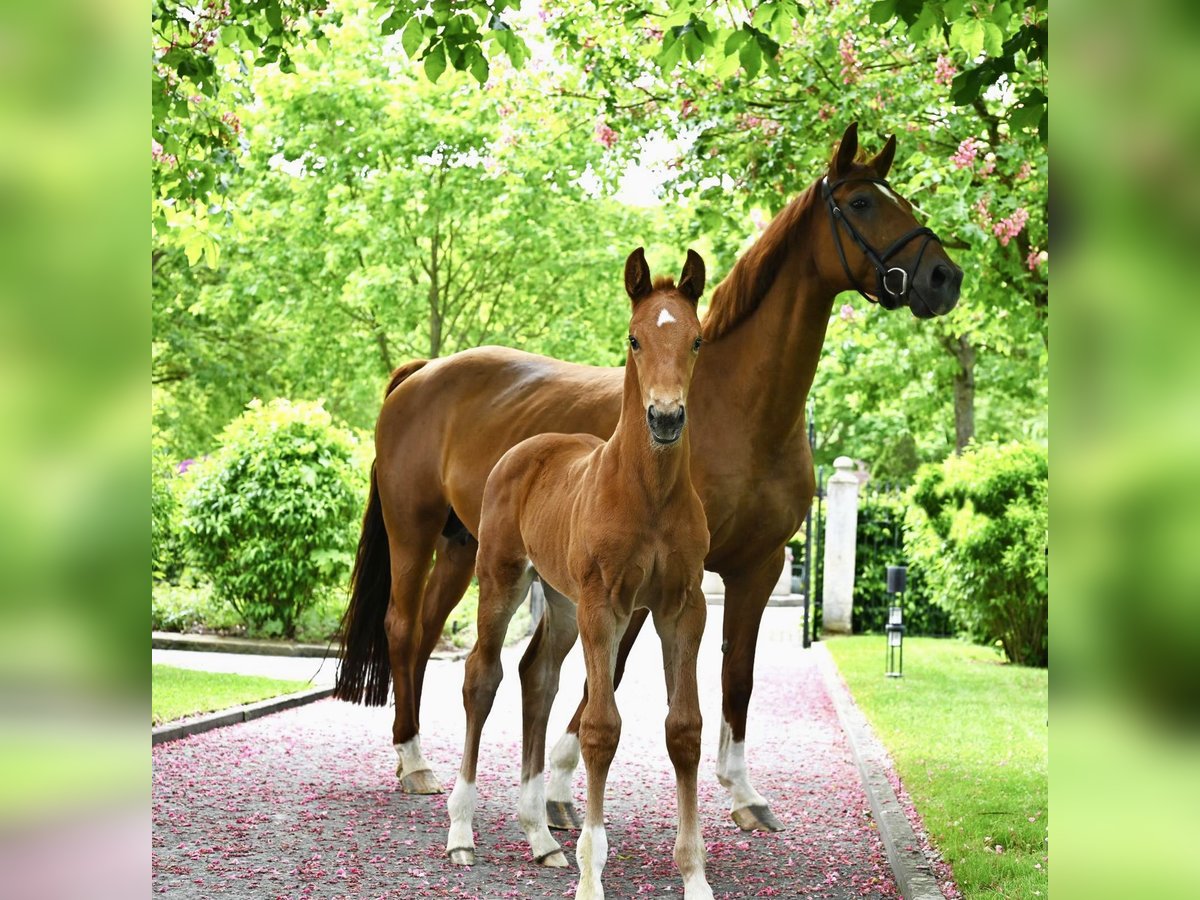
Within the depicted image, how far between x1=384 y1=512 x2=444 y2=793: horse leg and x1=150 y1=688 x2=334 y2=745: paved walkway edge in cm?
208

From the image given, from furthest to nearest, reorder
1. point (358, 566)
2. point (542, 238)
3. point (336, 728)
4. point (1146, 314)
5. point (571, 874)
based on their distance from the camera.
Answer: point (542, 238), point (336, 728), point (358, 566), point (571, 874), point (1146, 314)

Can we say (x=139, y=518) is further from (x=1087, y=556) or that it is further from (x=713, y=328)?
(x=713, y=328)

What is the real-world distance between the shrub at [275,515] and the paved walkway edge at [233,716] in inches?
134

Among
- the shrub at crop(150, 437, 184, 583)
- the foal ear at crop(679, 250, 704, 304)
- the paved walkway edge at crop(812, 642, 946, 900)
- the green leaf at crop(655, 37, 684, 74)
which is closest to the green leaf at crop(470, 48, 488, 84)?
the green leaf at crop(655, 37, 684, 74)

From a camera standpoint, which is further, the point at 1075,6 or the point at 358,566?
the point at 358,566

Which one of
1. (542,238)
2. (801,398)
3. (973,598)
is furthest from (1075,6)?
(542,238)

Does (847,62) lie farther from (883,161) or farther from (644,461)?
(644,461)

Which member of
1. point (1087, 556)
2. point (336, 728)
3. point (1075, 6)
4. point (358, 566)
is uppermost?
point (1075, 6)

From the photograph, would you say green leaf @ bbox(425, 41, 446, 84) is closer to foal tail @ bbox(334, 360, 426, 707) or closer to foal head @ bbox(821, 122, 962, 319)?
foal head @ bbox(821, 122, 962, 319)

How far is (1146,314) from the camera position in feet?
3.46

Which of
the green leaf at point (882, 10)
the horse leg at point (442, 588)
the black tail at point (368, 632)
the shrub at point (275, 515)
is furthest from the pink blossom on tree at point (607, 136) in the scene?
the green leaf at point (882, 10)

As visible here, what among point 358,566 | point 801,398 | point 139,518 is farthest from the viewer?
point 358,566

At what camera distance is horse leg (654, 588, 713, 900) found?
4789 millimetres

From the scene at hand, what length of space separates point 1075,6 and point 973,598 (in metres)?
16.0
